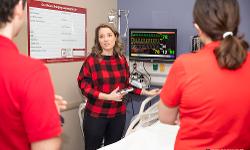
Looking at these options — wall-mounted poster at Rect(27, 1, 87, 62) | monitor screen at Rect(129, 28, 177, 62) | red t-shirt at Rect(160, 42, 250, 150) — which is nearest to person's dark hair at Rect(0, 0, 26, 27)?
red t-shirt at Rect(160, 42, 250, 150)

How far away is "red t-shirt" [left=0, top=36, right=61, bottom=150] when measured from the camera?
3.06 feet

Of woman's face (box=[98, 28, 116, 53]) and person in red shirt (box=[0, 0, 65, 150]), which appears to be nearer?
person in red shirt (box=[0, 0, 65, 150])

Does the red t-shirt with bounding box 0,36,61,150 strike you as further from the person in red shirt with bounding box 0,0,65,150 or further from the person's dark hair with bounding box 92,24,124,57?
the person's dark hair with bounding box 92,24,124,57

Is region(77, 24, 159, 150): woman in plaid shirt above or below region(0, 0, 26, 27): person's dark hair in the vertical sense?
below

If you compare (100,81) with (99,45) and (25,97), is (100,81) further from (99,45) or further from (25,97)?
(25,97)

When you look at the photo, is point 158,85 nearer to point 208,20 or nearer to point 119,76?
point 119,76

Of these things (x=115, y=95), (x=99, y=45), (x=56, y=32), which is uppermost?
(x=56, y=32)

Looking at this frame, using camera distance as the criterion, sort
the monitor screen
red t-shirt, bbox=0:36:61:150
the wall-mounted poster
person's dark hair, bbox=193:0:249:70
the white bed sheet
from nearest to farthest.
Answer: red t-shirt, bbox=0:36:61:150, person's dark hair, bbox=193:0:249:70, the white bed sheet, the wall-mounted poster, the monitor screen

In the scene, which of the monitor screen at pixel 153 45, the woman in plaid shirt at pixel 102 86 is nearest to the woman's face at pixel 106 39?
the woman in plaid shirt at pixel 102 86

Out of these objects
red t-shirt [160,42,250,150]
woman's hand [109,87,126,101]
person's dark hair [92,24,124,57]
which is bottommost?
woman's hand [109,87,126,101]

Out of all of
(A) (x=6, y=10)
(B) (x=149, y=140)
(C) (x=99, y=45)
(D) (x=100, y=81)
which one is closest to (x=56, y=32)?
(C) (x=99, y=45)

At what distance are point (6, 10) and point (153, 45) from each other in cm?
236

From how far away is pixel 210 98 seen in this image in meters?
1.16

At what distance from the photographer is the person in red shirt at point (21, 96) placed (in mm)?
935
